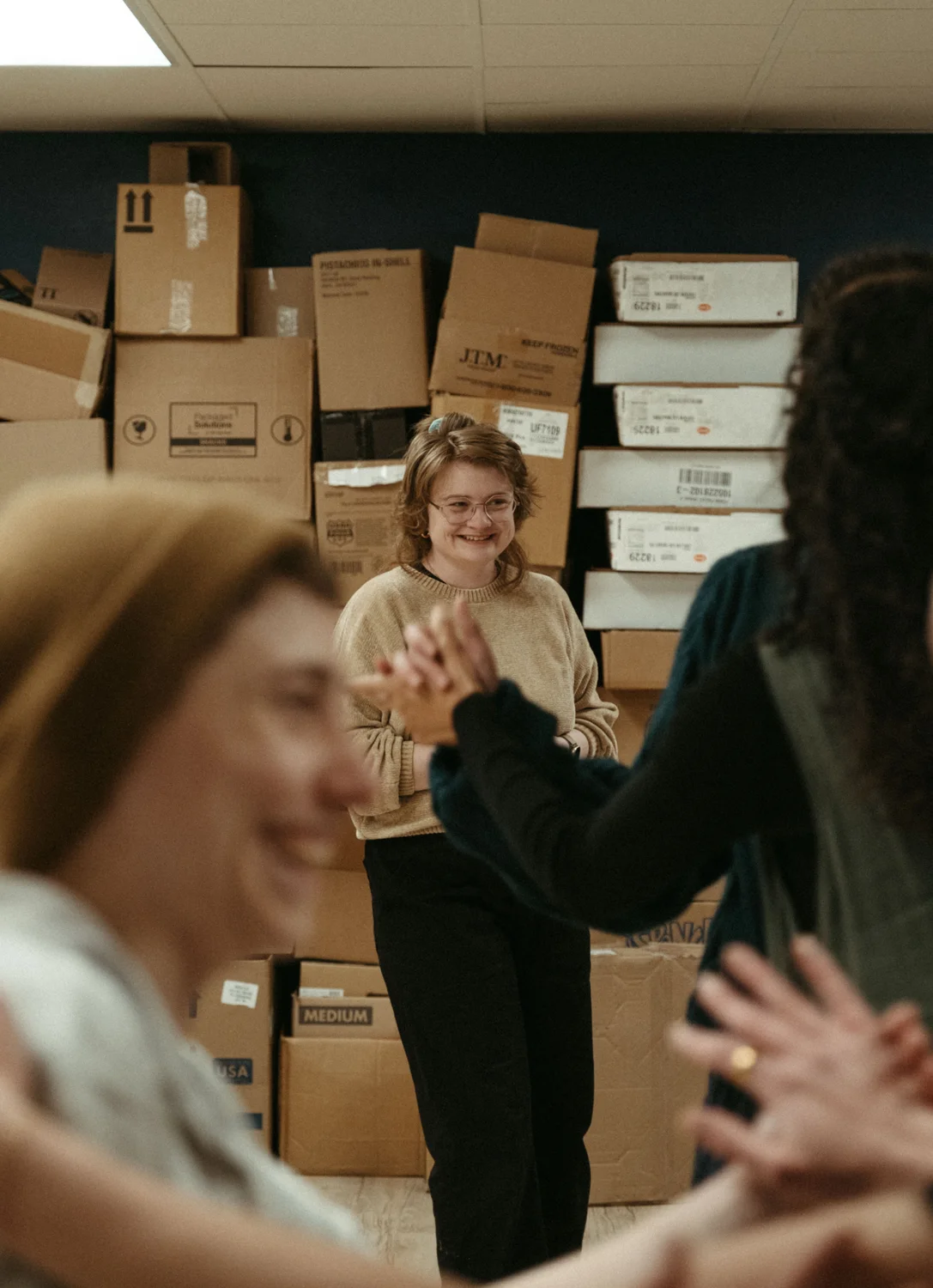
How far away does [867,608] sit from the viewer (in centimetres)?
82

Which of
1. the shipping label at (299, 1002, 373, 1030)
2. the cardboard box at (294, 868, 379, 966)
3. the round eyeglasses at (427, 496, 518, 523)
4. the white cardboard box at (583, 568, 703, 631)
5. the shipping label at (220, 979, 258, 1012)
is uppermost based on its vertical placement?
the round eyeglasses at (427, 496, 518, 523)

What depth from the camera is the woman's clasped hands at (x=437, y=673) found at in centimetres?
118

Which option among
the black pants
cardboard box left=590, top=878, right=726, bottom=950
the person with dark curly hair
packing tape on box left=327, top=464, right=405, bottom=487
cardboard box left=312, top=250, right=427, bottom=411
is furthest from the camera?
cardboard box left=312, top=250, right=427, bottom=411

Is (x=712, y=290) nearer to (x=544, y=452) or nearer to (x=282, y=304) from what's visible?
(x=544, y=452)

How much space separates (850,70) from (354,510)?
1657 millimetres

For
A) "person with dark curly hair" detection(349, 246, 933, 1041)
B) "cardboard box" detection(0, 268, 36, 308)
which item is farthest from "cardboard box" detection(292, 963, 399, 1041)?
"person with dark curly hair" detection(349, 246, 933, 1041)

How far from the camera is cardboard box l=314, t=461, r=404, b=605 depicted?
3.36 meters

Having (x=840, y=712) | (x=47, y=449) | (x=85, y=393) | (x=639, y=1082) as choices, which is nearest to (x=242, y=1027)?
(x=639, y=1082)

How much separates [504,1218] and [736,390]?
2.05 meters

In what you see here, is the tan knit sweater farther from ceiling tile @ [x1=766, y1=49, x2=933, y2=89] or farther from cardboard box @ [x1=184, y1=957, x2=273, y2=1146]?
ceiling tile @ [x1=766, y1=49, x2=933, y2=89]

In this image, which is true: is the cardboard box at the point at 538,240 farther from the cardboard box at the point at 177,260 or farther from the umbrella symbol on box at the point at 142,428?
the umbrella symbol on box at the point at 142,428

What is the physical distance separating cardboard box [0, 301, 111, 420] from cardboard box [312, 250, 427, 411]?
1.98ft

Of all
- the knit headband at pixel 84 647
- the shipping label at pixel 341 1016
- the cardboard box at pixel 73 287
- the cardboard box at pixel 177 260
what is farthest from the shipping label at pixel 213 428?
the knit headband at pixel 84 647

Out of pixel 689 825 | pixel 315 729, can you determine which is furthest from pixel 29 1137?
pixel 689 825
